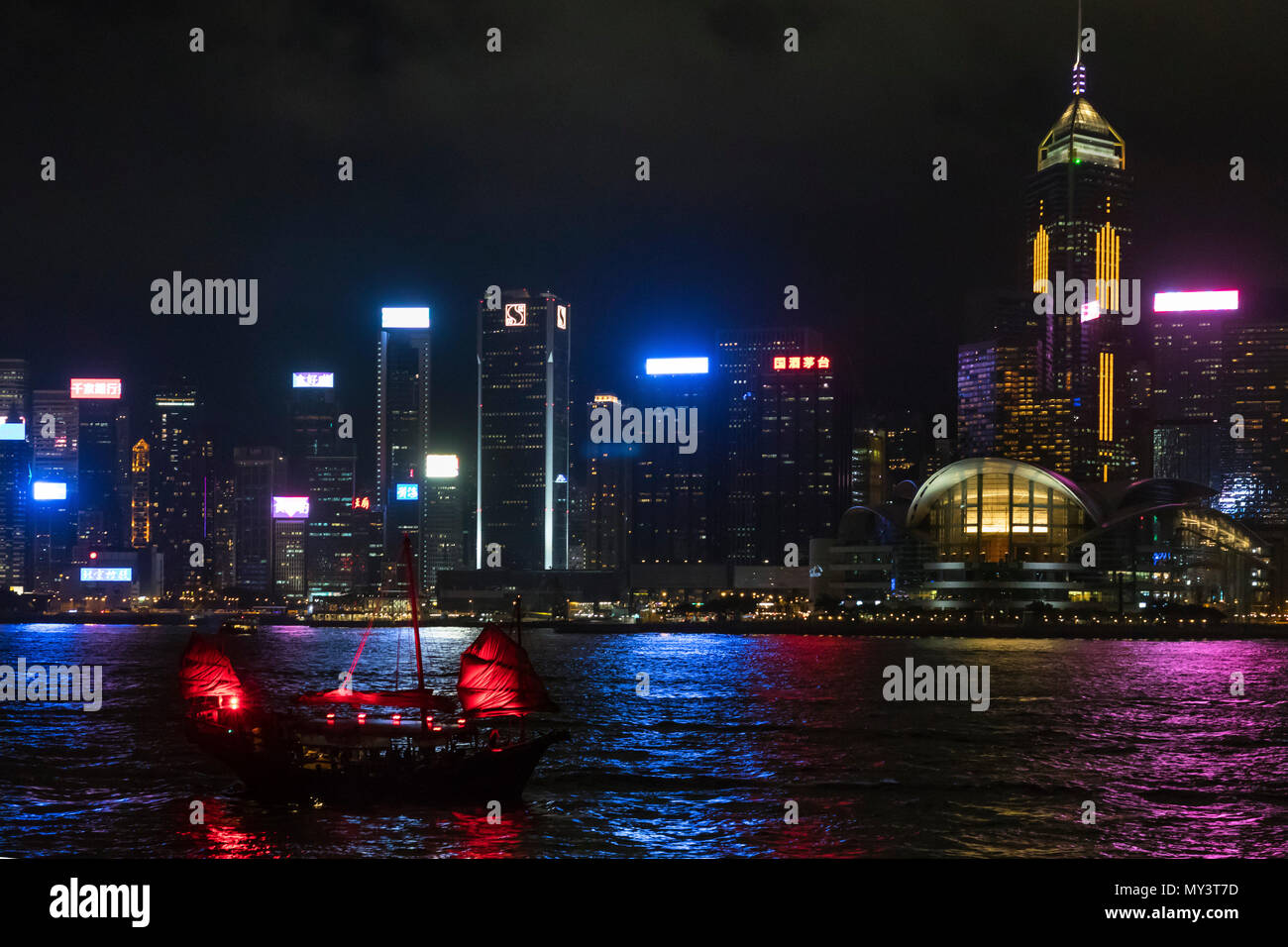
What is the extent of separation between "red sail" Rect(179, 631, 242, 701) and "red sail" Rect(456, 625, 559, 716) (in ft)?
40.0

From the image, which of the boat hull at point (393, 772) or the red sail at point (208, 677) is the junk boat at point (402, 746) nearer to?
the boat hull at point (393, 772)

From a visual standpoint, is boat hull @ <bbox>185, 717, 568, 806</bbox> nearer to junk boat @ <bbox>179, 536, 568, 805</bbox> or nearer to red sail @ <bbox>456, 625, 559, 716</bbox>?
junk boat @ <bbox>179, 536, 568, 805</bbox>

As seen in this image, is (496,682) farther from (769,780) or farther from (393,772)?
(769,780)

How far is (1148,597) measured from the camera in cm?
19588

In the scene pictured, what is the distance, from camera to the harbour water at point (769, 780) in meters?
37.2

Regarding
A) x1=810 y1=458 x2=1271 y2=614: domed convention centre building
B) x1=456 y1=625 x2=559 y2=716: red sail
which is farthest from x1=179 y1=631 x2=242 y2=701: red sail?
x1=810 y1=458 x2=1271 y2=614: domed convention centre building

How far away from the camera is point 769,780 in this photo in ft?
164

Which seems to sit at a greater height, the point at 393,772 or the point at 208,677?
the point at 208,677

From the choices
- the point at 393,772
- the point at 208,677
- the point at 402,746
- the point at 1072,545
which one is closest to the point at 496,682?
the point at 402,746

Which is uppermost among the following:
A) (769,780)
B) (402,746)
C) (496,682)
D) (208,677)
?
(496,682)

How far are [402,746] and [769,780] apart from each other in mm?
14595
